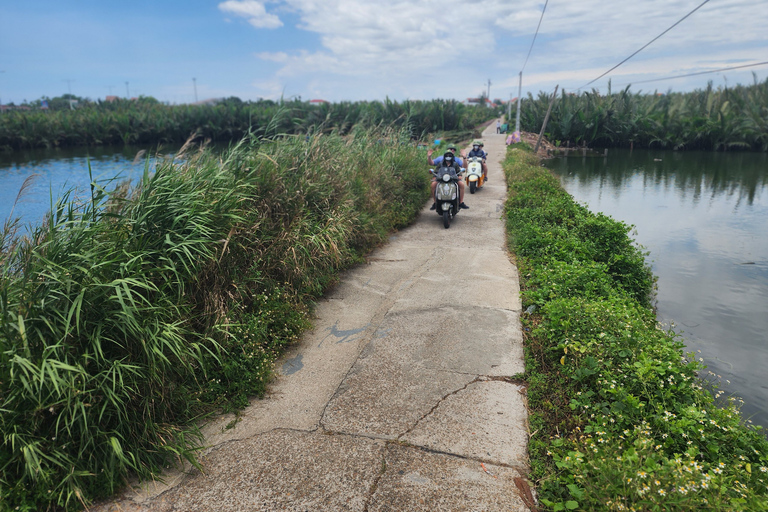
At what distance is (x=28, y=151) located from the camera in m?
32.5

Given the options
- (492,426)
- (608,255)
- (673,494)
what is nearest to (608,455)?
(673,494)

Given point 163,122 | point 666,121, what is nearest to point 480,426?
point 666,121

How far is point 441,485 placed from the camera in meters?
2.87

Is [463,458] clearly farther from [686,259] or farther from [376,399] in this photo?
[686,259]

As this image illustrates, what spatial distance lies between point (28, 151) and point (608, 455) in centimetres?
3985

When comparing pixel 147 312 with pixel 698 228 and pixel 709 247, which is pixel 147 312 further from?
pixel 698 228

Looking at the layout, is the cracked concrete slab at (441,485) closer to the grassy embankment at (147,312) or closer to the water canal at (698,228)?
the grassy embankment at (147,312)

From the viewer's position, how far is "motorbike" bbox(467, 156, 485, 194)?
524 inches

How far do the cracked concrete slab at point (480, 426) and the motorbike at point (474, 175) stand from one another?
9971mm

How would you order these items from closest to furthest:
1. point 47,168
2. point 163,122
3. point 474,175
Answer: point 474,175
point 47,168
point 163,122

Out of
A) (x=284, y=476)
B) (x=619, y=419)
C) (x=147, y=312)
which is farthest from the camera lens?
(x=147, y=312)

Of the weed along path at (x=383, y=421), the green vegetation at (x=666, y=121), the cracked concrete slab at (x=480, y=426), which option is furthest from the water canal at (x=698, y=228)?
the green vegetation at (x=666, y=121)

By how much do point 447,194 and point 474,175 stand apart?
4.11 metres

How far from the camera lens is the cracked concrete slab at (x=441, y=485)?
107 inches
